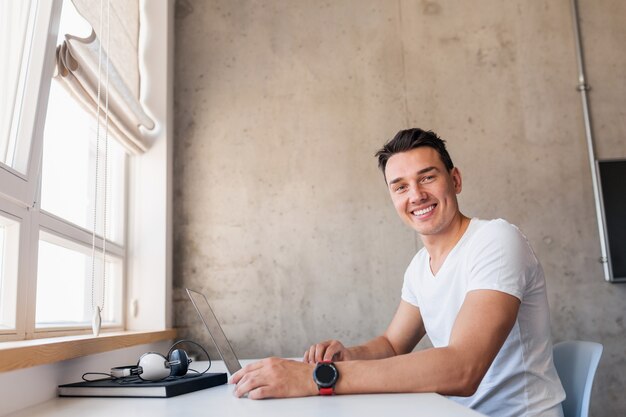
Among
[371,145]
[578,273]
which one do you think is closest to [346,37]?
[371,145]

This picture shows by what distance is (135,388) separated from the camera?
1469 millimetres

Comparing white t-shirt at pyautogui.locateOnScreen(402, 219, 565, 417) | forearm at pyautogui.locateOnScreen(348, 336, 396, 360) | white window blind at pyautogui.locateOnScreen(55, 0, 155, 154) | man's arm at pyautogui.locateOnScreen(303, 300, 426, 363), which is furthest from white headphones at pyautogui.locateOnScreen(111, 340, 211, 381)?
white window blind at pyautogui.locateOnScreen(55, 0, 155, 154)

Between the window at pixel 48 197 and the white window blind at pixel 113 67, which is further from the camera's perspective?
the white window blind at pixel 113 67

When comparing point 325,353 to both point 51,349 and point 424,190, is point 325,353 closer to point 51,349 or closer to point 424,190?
point 424,190

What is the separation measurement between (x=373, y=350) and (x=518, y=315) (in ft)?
1.92

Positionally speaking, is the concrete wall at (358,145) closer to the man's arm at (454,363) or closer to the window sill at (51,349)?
the window sill at (51,349)

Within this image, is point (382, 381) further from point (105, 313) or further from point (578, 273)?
point (578, 273)

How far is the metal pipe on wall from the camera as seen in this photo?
3.28 m

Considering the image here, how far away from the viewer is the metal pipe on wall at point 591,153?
10.8 ft

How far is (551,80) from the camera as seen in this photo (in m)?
3.48

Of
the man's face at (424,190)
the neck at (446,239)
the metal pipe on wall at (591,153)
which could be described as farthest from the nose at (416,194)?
the metal pipe on wall at (591,153)

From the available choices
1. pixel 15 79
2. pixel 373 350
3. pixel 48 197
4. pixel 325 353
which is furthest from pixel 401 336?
pixel 15 79

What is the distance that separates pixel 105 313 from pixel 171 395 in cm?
163

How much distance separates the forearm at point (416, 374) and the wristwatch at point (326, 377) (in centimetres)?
1
